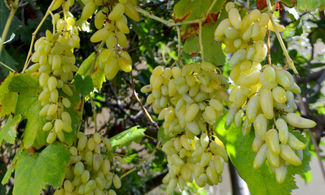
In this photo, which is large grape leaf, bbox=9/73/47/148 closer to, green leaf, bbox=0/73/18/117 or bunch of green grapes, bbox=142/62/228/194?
green leaf, bbox=0/73/18/117

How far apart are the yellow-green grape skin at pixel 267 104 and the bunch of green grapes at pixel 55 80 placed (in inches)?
11.8

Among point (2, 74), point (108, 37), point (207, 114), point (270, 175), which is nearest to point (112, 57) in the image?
point (108, 37)

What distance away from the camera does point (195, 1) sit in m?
0.67

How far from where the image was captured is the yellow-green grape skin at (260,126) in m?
0.37

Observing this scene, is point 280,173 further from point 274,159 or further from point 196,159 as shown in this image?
point 196,159

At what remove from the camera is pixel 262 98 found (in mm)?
378

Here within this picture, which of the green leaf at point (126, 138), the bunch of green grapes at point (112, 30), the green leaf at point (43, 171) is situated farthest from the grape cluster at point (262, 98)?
the green leaf at point (126, 138)

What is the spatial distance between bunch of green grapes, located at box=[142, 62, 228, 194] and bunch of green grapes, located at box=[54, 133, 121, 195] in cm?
12

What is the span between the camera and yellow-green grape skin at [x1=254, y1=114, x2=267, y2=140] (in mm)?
372

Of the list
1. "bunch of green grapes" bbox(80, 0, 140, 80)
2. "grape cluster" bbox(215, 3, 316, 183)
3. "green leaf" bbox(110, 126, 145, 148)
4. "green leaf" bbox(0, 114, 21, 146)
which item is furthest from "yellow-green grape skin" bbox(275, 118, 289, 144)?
"green leaf" bbox(110, 126, 145, 148)

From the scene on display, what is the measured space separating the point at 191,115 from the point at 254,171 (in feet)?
0.35

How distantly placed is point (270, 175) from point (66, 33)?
0.39 m

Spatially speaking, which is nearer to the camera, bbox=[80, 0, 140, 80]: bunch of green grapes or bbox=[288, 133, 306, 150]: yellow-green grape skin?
bbox=[288, 133, 306, 150]: yellow-green grape skin

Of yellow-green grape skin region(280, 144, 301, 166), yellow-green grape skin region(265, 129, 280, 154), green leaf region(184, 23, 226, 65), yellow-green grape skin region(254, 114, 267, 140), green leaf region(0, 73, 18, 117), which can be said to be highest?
green leaf region(0, 73, 18, 117)
